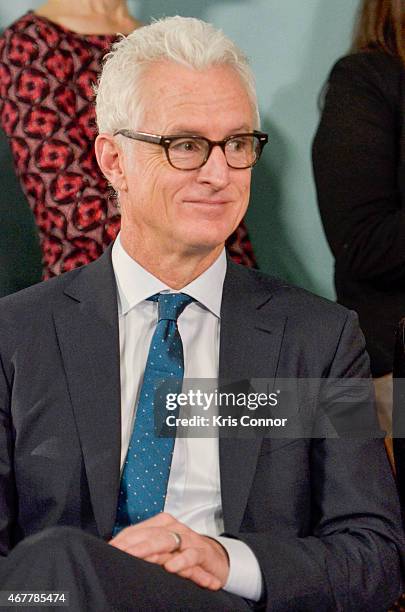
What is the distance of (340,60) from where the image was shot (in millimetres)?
2027

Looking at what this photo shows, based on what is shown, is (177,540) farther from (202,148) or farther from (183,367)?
(202,148)

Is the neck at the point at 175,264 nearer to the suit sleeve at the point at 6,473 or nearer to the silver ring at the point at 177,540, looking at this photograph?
the suit sleeve at the point at 6,473

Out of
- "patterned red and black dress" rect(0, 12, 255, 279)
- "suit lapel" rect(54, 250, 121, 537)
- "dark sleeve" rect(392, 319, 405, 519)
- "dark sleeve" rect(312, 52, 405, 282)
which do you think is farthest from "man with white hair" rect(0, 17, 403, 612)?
"dark sleeve" rect(312, 52, 405, 282)

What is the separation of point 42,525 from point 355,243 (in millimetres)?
838

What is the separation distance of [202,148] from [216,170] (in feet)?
0.12

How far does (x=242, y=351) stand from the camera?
1530mm

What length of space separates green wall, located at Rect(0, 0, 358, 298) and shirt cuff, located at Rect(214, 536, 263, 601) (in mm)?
779

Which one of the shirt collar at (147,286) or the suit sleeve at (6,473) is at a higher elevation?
the shirt collar at (147,286)

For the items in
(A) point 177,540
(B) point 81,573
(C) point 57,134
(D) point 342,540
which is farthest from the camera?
(C) point 57,134

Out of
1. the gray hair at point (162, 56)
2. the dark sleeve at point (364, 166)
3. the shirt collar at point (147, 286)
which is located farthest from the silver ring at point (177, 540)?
the dark sleeve at point (364, 166)

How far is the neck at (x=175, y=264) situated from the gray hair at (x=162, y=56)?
0.19 m

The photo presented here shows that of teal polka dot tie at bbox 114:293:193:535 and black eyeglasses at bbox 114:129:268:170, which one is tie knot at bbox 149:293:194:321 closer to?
teal polka dot tie at bbox 114:293:193:535

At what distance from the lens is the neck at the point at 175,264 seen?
154 cm

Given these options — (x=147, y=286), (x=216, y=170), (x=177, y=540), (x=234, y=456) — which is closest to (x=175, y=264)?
(x=147, y=286)
